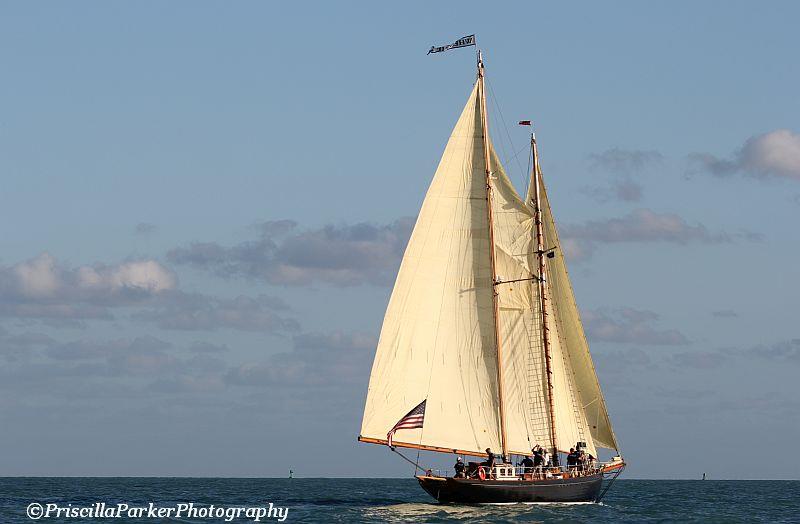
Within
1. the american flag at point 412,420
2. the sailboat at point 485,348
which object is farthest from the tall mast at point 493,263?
the american flag at point 412,420

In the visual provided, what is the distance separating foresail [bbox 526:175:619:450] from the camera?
89.8m

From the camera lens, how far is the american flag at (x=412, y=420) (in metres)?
82.6

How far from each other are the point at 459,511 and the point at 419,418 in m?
6.73

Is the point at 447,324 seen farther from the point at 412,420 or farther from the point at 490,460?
the point at 490,460

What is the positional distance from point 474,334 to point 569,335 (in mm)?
7844

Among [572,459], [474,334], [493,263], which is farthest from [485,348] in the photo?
[572,459]

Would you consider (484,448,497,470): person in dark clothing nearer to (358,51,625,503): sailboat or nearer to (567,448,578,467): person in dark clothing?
(358,51,625,503): sailboat

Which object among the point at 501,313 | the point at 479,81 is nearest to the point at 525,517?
the point at 501,313

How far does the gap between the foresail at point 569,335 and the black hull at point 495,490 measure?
5.74m

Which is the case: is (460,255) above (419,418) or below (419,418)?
above

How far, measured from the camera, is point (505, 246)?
290 ft

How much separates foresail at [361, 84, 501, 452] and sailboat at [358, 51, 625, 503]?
0.09 m

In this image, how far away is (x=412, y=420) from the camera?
83.5m

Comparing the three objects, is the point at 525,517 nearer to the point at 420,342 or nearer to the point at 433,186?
the point at 420,342
